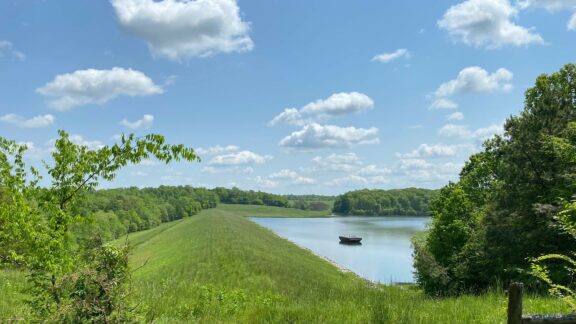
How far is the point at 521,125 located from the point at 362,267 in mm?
31904

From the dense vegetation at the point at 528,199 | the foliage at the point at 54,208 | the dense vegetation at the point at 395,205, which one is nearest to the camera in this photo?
the foliage at the point at 54,208

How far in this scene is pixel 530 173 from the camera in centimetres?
1858

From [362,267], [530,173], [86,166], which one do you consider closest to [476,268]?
[530,173]

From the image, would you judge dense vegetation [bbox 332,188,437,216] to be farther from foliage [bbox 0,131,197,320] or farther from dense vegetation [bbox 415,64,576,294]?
foliage [bbox 0,131,197,320]

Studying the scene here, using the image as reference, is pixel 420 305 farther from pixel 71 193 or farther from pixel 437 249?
pixel 437 249

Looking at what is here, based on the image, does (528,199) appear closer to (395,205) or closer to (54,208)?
(54,208)

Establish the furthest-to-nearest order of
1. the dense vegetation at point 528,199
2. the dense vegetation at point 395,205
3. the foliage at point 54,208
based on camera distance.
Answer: the dense vegetation at point 395,205, the dense vegetation at point 528,199, the foliage at point 54,208

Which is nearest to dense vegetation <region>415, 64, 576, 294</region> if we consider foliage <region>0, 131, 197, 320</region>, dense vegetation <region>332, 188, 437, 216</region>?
foliage <region>0, 131, 197, 320</region>

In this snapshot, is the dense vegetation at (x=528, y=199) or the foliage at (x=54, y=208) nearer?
the foliage at (x=54, y=208)

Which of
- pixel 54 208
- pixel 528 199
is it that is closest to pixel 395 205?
pixel 528 199

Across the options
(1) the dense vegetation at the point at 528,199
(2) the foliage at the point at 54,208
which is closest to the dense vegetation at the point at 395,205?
(1) the dense vegetation at the point at 528,199

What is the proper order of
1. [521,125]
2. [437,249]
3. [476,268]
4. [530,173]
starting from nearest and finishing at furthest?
[530,173] < [521,125] < [476,268] < [437,249]

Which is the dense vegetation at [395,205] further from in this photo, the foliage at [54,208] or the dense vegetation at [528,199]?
the foliage at [54,208]

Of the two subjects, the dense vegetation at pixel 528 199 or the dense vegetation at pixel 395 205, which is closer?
the dense vegetation at pixel 528 199
